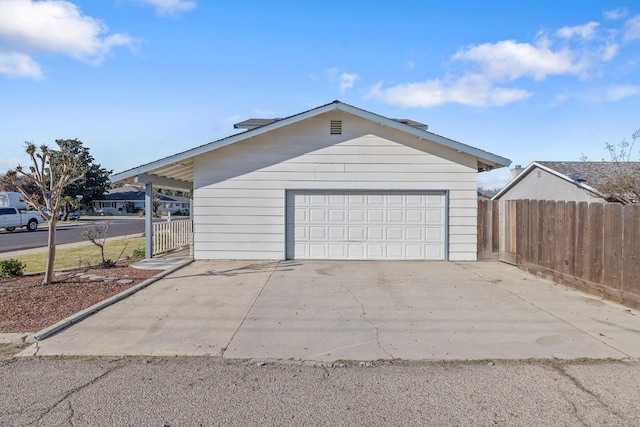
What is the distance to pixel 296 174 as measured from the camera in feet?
37.4

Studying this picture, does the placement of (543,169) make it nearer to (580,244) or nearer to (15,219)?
(580,244)

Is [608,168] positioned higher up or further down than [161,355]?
higher up

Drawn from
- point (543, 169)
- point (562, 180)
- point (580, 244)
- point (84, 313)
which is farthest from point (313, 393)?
point (543, 169)

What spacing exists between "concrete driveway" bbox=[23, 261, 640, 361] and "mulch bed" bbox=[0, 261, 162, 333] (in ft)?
1.72

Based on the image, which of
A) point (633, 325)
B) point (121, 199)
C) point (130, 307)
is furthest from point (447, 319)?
point (121, 199)

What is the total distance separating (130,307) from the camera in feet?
21.3

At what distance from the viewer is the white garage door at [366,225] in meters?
11.4

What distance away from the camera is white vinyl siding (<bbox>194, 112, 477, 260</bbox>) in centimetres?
1139

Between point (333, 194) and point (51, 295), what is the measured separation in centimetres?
700

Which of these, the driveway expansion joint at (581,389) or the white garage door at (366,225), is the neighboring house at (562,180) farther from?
the driveway expansion joint at (581,389)

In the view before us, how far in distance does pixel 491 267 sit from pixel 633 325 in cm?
485

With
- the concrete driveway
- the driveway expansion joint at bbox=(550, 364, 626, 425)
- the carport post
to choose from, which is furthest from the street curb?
the driveway expansion joint at bbox=(550, 364, 626, 425)

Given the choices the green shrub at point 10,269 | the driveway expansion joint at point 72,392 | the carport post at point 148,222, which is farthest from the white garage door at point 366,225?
the driveway expansion joint at point 72,392

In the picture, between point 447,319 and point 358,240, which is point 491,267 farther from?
point 447,319
